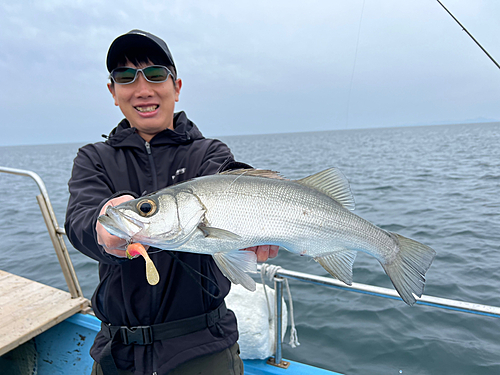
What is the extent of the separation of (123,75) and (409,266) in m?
2.02

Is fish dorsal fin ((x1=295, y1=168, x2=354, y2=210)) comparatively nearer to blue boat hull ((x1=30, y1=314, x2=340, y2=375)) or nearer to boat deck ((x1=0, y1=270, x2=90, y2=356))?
blue boat hull ((x1=30, y1=314, x2=340, y2=375))

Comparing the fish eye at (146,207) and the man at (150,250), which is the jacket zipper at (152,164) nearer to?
the man at (150,250)

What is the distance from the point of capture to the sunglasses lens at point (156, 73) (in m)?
2.05

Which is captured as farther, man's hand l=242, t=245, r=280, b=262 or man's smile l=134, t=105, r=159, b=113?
man's smile l=134, t=105, r=159, b=113

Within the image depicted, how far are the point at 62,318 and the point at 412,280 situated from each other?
10.5ft

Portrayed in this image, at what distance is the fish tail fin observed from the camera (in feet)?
5.92

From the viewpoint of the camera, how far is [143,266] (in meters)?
1.87

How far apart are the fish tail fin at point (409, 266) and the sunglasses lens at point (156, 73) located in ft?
5.45

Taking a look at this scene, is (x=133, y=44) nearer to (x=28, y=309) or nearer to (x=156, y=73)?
(x=156, y=73)

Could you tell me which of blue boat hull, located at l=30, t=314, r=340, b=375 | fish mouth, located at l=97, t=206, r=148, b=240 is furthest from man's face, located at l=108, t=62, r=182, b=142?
blue boat hull, located at l=30, t=314, r=340, b=375

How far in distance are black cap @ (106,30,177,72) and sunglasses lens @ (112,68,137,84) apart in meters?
0.09

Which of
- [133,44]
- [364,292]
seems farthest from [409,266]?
[133,44]

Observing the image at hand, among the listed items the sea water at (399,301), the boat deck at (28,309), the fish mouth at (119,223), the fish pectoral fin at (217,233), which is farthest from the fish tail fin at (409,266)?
the boat deck at (28,309)

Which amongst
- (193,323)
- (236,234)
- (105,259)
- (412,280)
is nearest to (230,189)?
(236,234)
